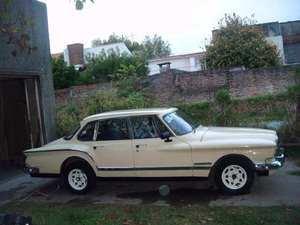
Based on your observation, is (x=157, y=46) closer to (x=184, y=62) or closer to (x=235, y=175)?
(x=184, y=62)

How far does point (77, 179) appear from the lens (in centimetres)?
987

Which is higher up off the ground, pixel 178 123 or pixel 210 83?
pixel 210 83

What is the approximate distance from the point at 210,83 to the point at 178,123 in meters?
16.9

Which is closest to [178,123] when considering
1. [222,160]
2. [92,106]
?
[222,160]

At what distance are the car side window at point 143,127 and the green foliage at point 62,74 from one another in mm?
22454

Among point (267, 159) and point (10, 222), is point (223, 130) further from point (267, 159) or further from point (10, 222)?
point (10, 222)

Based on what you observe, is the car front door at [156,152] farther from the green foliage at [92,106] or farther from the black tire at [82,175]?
the green foliage at [92,106]

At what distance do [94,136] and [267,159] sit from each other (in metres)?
3.28

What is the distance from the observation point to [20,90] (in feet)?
46.9

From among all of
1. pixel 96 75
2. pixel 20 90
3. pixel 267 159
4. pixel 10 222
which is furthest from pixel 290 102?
pixel 96 75

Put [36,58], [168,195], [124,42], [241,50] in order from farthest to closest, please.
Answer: [124,42] → [241,50] → [36,58] → [168,195]

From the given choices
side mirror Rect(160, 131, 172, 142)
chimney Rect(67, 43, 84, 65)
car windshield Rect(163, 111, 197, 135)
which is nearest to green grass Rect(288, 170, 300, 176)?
car windshield Rect(163, 111, 197, 135)

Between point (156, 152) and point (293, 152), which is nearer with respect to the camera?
point (156, 152)

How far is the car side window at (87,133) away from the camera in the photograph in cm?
983
